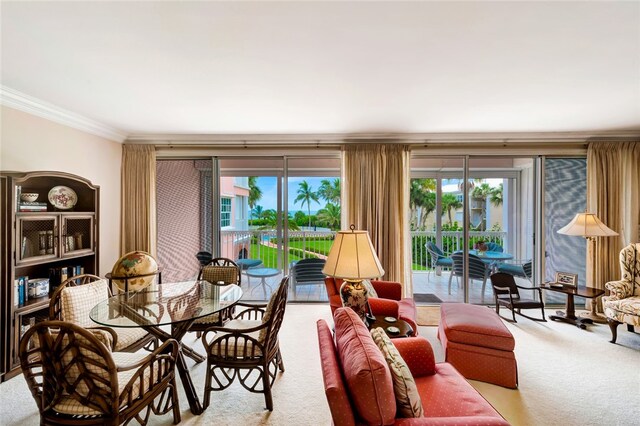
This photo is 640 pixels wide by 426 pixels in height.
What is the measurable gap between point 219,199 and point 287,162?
4.00 ft

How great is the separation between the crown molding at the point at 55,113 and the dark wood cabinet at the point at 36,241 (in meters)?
0.69

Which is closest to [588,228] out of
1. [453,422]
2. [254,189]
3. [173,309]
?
[453,422]

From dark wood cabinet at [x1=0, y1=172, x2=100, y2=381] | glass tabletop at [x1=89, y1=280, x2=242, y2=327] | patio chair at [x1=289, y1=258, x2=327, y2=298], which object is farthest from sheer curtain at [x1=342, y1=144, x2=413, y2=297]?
dark wood cabinet at [x1=0, y1=172, x2=100, y2=381]

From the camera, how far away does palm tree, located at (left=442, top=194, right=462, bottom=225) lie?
4282 mm

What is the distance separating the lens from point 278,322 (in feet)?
7.00

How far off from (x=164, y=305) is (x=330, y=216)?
270cm

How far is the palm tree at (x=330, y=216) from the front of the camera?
14.4 ft

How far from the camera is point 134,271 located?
3074mm

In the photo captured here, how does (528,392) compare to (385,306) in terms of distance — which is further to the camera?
(385,306)

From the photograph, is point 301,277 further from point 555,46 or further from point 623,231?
point 623,231

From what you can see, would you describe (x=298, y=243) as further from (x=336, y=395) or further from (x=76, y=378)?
(x=336, y=395)

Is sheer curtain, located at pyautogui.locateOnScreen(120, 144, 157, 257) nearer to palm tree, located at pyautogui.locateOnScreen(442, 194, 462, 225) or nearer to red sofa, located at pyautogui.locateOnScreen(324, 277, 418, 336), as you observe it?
red sofa, located at pyautogui.locateOnScreen(324, 277, 418, 336)

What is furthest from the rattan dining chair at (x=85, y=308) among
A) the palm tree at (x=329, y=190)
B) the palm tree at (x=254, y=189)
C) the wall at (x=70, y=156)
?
the palm tree at (x=329, y=190)

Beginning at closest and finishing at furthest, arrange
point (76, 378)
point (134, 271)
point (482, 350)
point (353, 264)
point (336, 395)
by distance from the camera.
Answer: point (336, 395) → point (76, 378) → point (353, 264) → point (482, 350) → point (134, 271)
